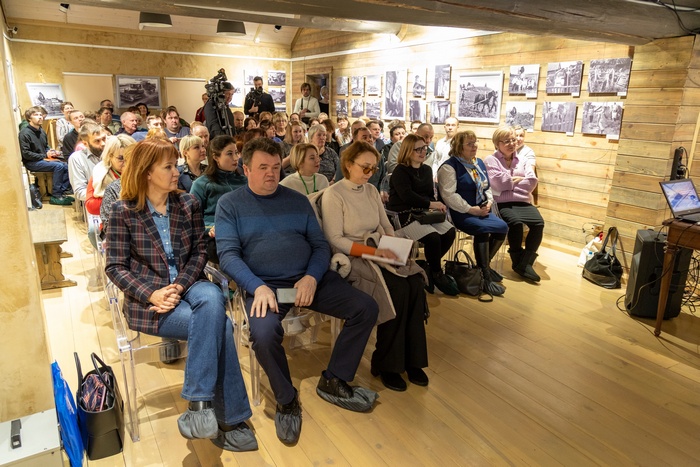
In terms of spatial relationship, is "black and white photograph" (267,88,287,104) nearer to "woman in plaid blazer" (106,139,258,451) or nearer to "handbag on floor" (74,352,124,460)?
"woman in plaid blazer" (106,139,258,451)

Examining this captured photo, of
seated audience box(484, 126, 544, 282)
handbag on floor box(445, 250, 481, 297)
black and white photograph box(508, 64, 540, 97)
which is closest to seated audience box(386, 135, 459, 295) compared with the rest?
handbag on floor box(445, 250, 481, 297)

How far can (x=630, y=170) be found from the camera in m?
4.33

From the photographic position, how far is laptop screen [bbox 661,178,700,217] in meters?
3.36

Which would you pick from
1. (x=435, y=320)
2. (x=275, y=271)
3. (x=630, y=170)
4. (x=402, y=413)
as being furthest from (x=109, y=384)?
(x=630, y=170)

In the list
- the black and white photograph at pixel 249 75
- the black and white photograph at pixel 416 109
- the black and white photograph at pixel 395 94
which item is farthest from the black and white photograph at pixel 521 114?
the black and white photograph at pixel 249 75

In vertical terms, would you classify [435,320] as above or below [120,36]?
below

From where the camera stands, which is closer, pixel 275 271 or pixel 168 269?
pixel 168 269

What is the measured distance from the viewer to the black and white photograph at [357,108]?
891 cm

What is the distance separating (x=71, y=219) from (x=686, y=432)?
22.0ft

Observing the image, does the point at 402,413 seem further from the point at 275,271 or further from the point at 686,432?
the point at 686,432

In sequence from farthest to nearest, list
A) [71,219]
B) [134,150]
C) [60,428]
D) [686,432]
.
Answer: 1. [71,219]
2. [686,432]
3. [134,150]
4. [60,428]

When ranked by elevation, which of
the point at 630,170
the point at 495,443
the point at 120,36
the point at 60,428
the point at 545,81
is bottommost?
the point at 495,443

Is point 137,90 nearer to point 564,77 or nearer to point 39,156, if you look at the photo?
point 39,156

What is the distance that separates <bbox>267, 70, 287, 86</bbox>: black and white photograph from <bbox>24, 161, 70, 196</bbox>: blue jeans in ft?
17.8
